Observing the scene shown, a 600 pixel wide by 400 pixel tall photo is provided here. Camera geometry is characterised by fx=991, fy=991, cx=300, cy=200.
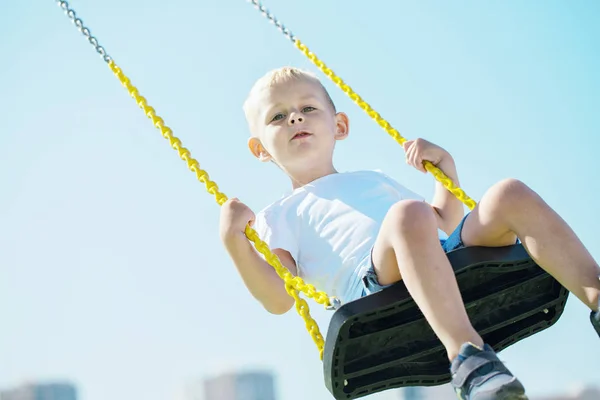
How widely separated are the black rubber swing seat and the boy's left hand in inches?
20.7

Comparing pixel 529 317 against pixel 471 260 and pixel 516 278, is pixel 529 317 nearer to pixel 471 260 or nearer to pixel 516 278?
pixel 516 278

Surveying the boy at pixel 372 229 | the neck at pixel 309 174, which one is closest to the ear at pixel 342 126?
the boy at pixel 372 229

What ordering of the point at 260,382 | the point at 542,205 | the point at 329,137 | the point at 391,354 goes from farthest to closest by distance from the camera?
the point at 260,382
the point at 329,137
the point at 391,354
the point at 542,205

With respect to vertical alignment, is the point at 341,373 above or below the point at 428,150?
below

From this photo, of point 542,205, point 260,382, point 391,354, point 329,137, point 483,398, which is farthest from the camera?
point 260,382

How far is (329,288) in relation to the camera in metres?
3.41

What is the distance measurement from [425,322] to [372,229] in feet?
1.37

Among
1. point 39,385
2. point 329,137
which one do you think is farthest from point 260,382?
point 329,137

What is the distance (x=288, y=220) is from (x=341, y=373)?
756 millimetres

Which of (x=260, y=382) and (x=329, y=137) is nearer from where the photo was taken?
(x=329, y=137)

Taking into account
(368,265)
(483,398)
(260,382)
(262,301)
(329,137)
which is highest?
(260,382)

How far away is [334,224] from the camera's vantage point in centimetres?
345

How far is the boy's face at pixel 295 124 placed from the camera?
12.4 feet

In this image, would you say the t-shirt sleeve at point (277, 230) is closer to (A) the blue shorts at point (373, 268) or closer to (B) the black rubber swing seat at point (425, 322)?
(A) the blue shorts at point (373, 268)
